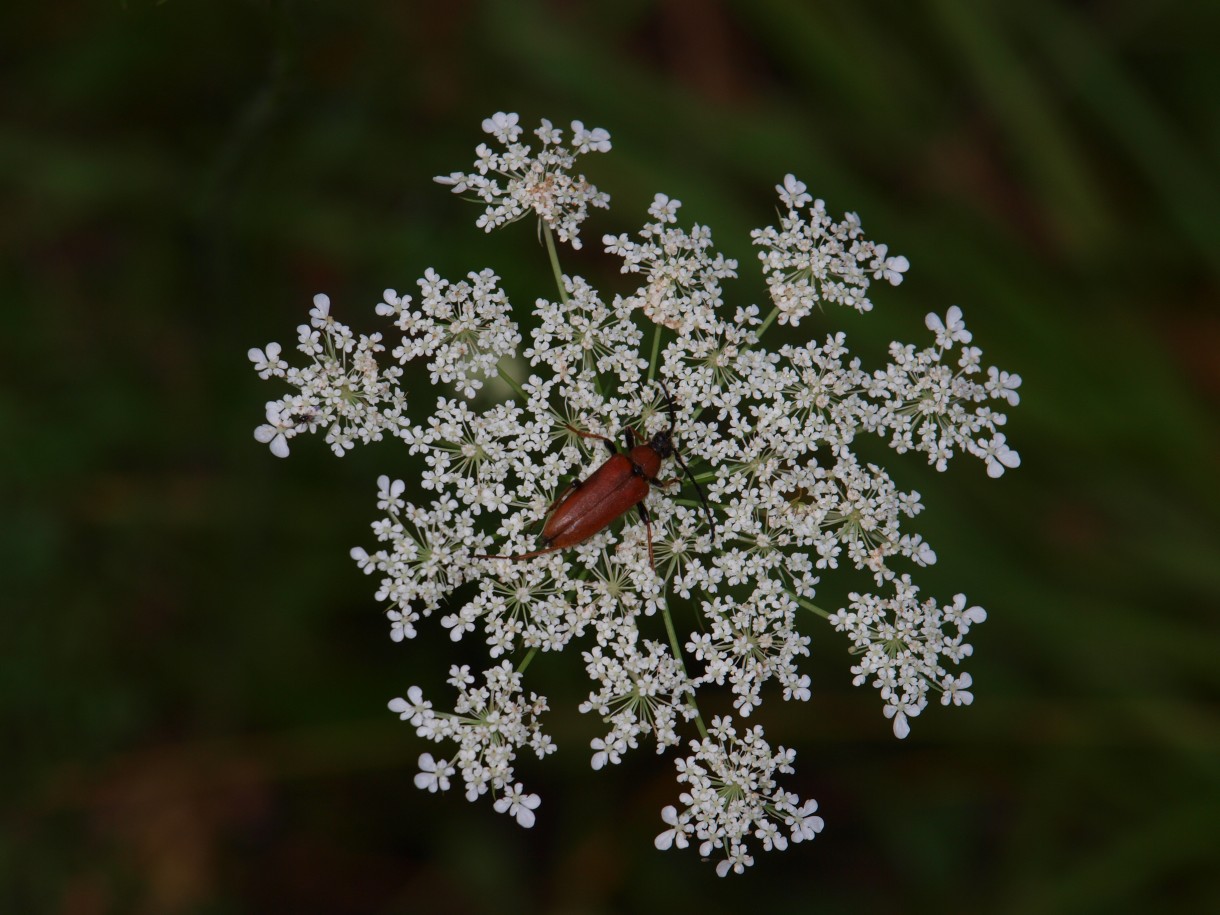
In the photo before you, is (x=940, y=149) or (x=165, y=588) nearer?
(x=165, y=588)

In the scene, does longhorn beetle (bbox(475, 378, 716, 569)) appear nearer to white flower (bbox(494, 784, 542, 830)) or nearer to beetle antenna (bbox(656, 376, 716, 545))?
beetle antenna (bbox(656, 376, 716, 545))

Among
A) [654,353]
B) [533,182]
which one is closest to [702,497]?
[654,353]

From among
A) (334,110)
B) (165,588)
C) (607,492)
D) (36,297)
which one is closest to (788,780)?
(607,492)

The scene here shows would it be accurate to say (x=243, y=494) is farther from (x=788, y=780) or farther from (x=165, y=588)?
(x=788, y=780)

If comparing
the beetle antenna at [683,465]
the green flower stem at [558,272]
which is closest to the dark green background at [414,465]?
the green flower stem at [558,272]

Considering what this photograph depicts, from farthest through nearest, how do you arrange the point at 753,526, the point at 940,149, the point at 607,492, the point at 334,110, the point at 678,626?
the point at 940,149 < the point at 334,110 < the point at 678,626 < the point at 753,526 < the point at 607,492

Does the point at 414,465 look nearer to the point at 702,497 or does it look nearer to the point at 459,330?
the point at 459,330
